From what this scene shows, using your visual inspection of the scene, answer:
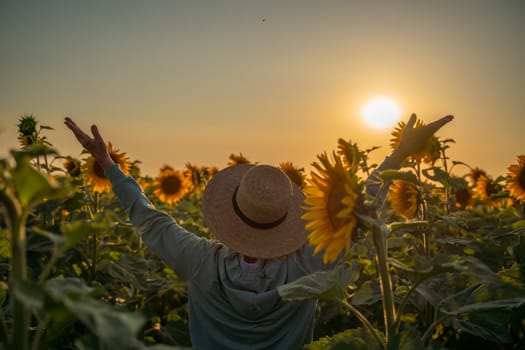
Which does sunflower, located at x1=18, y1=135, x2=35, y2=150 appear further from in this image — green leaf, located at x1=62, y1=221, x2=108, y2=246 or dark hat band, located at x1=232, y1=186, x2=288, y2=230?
green leaf, located at x1=62, y1=221, x2=108, y2=246

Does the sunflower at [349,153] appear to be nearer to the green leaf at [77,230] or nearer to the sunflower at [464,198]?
the sunflower at [464,198]

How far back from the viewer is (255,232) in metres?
2.59

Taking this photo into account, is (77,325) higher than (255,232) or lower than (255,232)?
lower

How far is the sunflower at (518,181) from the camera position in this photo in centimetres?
483

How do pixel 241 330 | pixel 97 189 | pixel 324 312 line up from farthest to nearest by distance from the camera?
1. pixel 97 189
2. pixel 324 312
3. pixel 241 330

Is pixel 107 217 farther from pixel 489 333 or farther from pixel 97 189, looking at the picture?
pixel 97 189

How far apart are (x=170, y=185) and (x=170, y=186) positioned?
13 mm

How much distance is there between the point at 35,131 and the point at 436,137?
9.71 feet

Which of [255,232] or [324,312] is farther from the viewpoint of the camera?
[324,312]

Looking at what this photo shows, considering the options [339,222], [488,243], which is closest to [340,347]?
[339,222]

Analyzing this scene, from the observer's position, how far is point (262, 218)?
259 centimetres

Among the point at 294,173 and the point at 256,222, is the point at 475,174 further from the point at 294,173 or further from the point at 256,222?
the point at 256,222

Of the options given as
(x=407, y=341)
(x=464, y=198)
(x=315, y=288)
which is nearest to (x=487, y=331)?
(x=407, y=341)

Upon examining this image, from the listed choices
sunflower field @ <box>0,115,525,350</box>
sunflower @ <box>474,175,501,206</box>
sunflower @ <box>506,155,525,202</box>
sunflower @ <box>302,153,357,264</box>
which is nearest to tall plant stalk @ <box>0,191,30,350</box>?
sunflower field @ <box>0,115,525,350</box>
